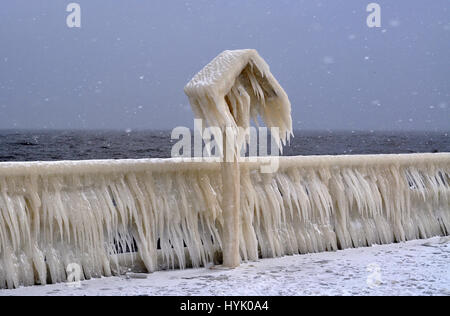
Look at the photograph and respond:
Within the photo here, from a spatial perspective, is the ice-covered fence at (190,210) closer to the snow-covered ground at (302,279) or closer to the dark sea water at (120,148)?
the snow-covered ground at (302,279)

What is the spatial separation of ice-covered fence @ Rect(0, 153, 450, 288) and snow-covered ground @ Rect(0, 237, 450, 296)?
0.58ft

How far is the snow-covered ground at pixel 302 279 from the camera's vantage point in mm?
4215

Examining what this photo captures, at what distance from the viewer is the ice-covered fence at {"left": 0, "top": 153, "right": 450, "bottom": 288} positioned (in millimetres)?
4441

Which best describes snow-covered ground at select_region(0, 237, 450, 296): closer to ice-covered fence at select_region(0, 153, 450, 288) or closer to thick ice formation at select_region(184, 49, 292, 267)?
ice-covered fence at select_region(0, 153, 450, 288)

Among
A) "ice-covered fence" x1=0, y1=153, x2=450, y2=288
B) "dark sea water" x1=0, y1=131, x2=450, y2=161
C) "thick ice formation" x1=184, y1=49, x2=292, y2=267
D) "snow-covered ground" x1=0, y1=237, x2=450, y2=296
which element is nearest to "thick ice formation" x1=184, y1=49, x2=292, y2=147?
"thick ice formation" x1=184, y1=49, x2=292, y2=267

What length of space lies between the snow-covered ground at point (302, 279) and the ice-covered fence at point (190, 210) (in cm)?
18

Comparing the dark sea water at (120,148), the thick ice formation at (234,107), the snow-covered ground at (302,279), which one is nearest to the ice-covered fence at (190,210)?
the snow-covered ground at (302,279)

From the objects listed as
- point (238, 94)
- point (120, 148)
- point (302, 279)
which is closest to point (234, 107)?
point (238, 94)

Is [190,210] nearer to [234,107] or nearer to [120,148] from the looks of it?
[234,107]

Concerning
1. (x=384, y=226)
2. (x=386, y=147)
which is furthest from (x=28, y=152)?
(x=384, y=226)

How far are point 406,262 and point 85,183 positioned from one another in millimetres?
2625

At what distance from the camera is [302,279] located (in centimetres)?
459

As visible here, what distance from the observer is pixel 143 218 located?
4.83 metres

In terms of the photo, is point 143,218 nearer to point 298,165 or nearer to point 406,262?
point 298,165
